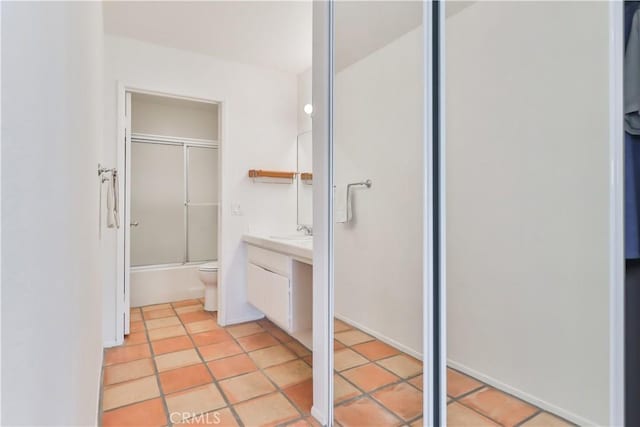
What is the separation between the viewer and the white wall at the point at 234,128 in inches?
115

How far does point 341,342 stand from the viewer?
179cm

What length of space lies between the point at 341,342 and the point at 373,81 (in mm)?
1329

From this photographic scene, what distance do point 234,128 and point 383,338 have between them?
8.33ft

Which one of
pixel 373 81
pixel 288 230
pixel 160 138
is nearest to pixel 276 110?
pixel 288 230

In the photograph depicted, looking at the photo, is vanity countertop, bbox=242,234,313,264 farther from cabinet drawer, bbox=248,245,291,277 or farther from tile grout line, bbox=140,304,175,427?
tile grout line, bbox=140,304,175,427

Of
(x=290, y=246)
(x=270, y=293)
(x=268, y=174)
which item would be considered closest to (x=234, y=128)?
(x=268, y=174)

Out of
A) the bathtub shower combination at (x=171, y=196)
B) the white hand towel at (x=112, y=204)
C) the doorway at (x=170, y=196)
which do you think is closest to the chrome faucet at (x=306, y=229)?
the doorway at (x=170, y=196)

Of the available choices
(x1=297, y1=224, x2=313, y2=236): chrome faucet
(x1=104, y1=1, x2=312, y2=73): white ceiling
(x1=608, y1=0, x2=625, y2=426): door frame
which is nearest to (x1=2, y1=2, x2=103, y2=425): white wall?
(x1=608, y1=0, x2=625, y2=426): door frame

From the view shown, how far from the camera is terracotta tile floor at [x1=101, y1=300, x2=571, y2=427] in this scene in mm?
1268

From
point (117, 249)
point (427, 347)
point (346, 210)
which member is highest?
point (346, 210)

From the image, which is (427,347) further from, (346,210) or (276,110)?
(276,110)

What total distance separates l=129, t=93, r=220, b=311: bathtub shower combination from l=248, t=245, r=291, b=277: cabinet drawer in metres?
1.33

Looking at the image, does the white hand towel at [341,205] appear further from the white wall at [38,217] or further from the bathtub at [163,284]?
the bathtub at [163,284]

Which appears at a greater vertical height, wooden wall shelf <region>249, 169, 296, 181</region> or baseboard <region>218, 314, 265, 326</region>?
wooden wall shelf <region>249, 169, 296, 181</region>
